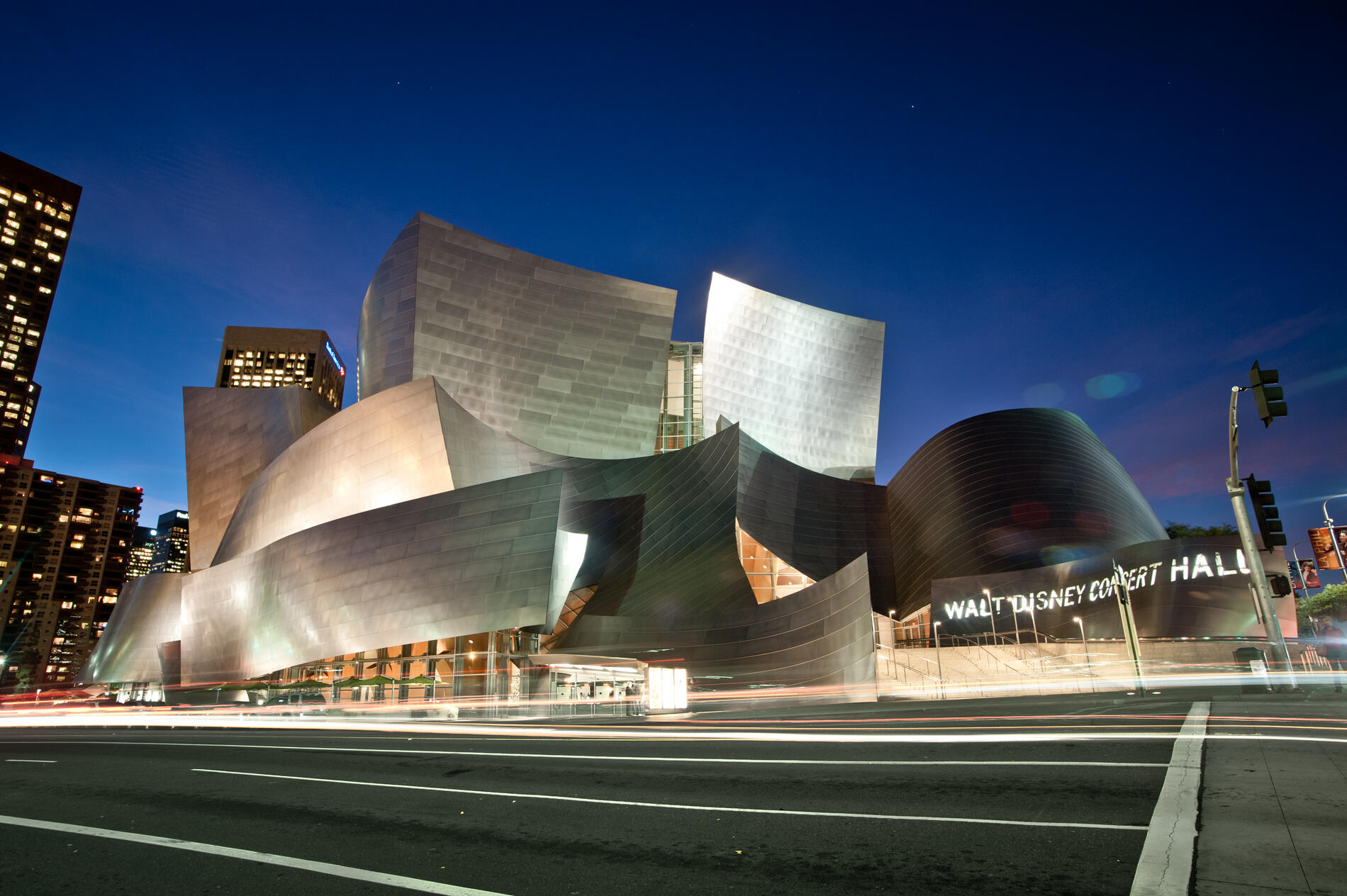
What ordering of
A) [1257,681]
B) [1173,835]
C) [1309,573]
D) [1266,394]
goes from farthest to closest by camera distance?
[1309,573], [1257,681], [1266,394], [1173,835]

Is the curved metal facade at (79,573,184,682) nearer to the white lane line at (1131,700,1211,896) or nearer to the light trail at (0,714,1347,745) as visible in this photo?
the light trail at (0,714,1347,745)

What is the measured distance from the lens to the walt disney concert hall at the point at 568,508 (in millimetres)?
25875

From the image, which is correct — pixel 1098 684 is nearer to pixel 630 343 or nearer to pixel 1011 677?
pixel 1011 677

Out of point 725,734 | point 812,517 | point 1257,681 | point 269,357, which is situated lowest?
point 725,734

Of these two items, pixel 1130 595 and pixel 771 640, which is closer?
pixel 771 640

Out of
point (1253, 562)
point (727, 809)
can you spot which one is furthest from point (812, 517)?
point (727, 809)

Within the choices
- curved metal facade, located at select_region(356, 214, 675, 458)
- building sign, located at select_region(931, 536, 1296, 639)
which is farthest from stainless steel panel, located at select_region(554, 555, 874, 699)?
curved metal facade, located at select_region(356, 214, 675, 458)

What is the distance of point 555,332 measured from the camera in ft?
127

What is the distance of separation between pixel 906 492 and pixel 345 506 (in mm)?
31526

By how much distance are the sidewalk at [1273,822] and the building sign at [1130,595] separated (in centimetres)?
2300

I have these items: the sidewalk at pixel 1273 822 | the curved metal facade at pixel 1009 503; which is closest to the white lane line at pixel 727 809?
the sidewalk at pixel 1273 822

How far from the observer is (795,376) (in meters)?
51.0

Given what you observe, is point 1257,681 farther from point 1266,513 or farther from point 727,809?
point 727,809

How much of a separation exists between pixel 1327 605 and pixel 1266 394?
2897 inches
